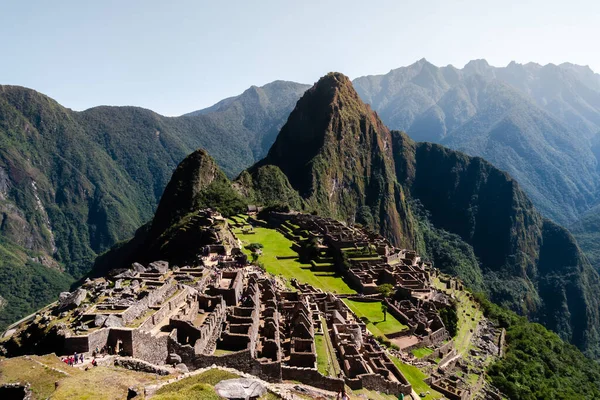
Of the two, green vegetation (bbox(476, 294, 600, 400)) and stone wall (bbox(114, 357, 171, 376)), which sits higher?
stone wall (bbox(114, 357, 171, 376))

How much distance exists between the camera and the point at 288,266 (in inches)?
2571

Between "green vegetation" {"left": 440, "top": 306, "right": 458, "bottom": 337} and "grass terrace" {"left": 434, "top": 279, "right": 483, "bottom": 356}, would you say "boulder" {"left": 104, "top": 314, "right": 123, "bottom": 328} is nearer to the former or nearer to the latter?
"grass terrace" {"left": 434, "top": 279, "right": 483, "bottom": 356}

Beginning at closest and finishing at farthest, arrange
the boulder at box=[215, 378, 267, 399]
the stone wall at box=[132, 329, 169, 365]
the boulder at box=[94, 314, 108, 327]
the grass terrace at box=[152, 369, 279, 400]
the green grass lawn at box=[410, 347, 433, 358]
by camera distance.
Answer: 1. the grass terrace at box=[152, 369, 279, 400]
2. the boulder at box=[215, 378, 267, 399]
3. the stone wall at box=[132, 329, 169, 365]
4. the boulder at box=[94, 314, 108, 327]
5. the green grass lawn at box=[410, 347, 433, 358]

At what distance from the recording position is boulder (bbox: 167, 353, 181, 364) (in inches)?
854

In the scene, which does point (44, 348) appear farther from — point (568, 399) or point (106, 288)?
point (568, 399)

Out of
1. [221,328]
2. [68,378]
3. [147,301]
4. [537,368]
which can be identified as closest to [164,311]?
[147,301]

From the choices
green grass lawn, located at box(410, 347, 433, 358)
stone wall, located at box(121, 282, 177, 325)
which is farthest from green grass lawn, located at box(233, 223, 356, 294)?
stone wall, located at box(121, 282, 177, 325)

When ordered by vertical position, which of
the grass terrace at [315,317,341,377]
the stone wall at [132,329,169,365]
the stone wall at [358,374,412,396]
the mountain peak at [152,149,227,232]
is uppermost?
the mountain peak at [152,149,227,232]

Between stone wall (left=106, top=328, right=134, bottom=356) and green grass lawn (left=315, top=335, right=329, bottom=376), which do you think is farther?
green grass lawn (left=315, top=335, right=329, bottom=376)

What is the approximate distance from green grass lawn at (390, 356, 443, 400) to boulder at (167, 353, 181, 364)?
20.8 metres

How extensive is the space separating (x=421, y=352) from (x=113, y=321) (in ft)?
111

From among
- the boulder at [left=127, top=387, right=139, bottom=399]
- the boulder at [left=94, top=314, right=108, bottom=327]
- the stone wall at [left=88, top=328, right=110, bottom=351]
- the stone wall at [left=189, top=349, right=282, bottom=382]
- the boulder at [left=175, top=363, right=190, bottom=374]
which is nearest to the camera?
the boulder at [left=127, top=387, right=139, bottom=399]

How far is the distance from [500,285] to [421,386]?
535 ft

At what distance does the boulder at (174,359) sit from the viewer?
2169 cm
